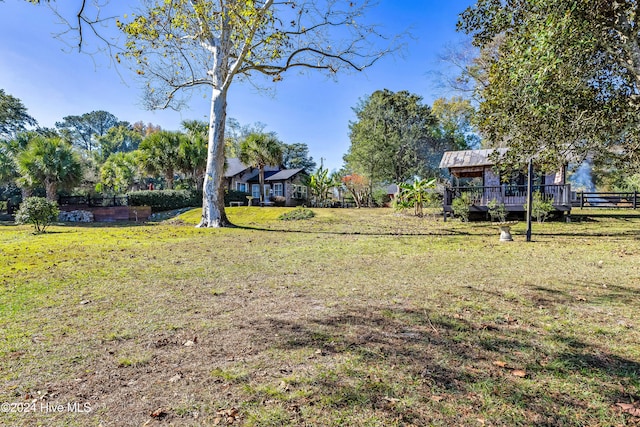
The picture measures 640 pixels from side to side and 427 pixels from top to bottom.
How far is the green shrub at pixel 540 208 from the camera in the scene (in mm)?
14969

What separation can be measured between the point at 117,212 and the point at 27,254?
17.5m

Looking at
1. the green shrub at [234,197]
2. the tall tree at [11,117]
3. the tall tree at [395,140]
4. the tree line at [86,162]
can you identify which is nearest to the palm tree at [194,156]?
the tree line at [86,162]

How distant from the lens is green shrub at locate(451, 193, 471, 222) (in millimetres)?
16469

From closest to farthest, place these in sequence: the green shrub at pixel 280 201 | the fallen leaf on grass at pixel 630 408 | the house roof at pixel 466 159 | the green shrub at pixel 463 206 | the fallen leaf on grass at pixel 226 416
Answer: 1. the fallen leaf on grass at pixel 226 416
2. the fallen leaf on grass at pixel 630 408
3. the green shrub at pixel 463 206
4. the house roof at pixel 466 159
5. the green shrub at pixel 280 201

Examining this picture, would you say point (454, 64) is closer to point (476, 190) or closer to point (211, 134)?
point (476, 190)

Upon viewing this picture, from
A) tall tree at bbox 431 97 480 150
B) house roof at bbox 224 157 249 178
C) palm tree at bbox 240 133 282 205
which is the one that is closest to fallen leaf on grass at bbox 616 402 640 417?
palm tree at bbox 240 133 282 205

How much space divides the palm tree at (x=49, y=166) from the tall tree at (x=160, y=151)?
7272 millimetres

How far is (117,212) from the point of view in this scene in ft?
77.0

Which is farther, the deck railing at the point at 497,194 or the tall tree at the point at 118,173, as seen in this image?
the tall tree at the point at 118,173

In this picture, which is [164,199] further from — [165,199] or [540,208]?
[540,208]

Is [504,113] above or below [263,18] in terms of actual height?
below

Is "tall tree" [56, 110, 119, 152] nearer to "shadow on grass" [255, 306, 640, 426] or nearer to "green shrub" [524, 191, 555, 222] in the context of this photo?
"green shrub" [524, 191, 555, 222]

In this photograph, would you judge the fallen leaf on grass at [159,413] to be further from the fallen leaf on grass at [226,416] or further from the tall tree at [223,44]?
the tall tree at [223,44]

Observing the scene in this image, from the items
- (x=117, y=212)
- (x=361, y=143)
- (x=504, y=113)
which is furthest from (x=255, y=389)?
(x=361, y=143)
